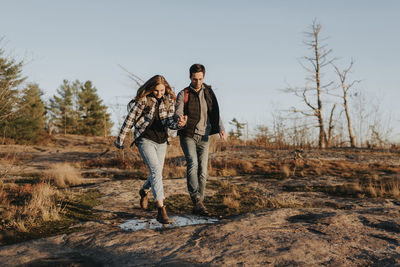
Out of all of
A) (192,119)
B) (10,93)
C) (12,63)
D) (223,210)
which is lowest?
(223,210)

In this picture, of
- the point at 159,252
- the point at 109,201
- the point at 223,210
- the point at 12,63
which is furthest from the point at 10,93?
the point at 159,252

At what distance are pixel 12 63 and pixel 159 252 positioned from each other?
257 inches

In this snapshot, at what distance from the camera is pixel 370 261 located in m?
2.24

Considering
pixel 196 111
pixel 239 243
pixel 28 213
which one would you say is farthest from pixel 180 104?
pixel 28 213

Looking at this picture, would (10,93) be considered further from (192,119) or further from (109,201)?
(192,119)

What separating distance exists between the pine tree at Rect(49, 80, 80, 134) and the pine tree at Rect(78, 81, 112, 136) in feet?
3.24

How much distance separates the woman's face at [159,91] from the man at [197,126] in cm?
31

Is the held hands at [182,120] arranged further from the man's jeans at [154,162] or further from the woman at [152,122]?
the man's jeans at [154,162]

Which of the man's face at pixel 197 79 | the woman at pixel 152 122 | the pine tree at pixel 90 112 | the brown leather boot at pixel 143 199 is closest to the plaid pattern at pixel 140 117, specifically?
the woman at pixel 152 122

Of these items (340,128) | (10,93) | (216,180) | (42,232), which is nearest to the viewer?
(42,232)

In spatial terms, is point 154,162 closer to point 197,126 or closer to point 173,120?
point 173,120

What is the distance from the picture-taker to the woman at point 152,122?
388 cm

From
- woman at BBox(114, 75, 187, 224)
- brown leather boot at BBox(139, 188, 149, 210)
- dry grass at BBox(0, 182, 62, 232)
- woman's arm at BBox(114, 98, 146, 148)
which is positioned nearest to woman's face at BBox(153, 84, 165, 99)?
woman at BBox(114, 75, 187, 224)

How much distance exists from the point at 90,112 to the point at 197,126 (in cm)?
4366
